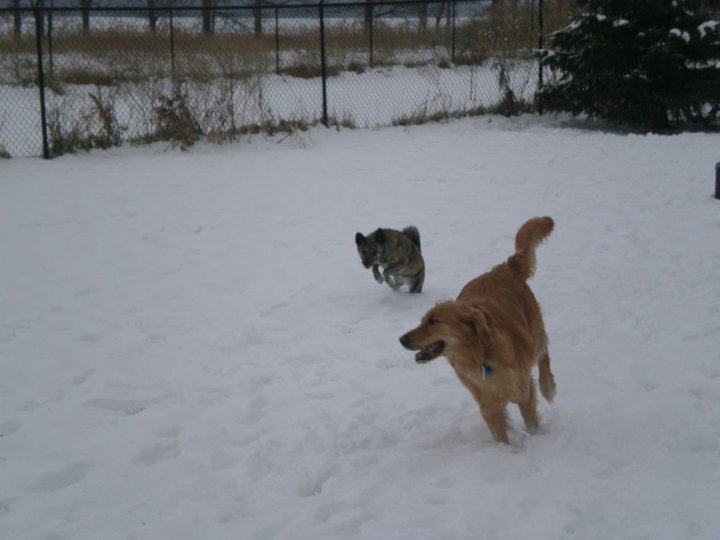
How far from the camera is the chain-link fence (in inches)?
495

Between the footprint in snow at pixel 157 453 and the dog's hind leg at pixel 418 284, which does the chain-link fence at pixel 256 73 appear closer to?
the dog's hind leg at pixel 418 284

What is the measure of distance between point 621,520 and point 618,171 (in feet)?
25.7

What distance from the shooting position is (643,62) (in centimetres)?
1274

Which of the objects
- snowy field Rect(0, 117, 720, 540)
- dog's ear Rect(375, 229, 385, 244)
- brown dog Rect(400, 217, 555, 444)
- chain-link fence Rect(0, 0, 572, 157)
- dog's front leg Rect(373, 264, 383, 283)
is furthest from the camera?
chain-link fence Rect(0, 0, 572, 157)

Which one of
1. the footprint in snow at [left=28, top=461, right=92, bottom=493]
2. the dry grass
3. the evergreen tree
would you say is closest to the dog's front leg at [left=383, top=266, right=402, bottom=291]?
the footprint in snow at [left=28, top=461, right=92, bottom=493]

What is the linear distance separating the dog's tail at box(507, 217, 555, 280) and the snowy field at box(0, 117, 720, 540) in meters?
0.76

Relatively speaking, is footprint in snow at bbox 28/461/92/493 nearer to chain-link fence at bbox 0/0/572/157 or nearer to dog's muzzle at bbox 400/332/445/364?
dog's muzzle at bbox 400/332/445/364

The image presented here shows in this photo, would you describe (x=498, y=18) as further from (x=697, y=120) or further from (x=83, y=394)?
(x=83, y=394)

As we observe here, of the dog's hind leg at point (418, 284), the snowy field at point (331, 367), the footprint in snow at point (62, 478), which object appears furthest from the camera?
the dog's hind leg at point (418, 284)

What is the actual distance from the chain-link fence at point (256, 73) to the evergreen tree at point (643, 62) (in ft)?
5.52

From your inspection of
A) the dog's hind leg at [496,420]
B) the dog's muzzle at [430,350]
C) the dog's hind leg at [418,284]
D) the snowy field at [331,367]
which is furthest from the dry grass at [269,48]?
the dog's hind leg at [496,420]

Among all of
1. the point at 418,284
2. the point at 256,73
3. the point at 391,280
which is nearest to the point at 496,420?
the point at 418,284

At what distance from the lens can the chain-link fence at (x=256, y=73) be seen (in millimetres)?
12578

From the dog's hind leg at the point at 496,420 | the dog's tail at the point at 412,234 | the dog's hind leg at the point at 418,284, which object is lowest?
the dog's hind leg at the point at 496,420
